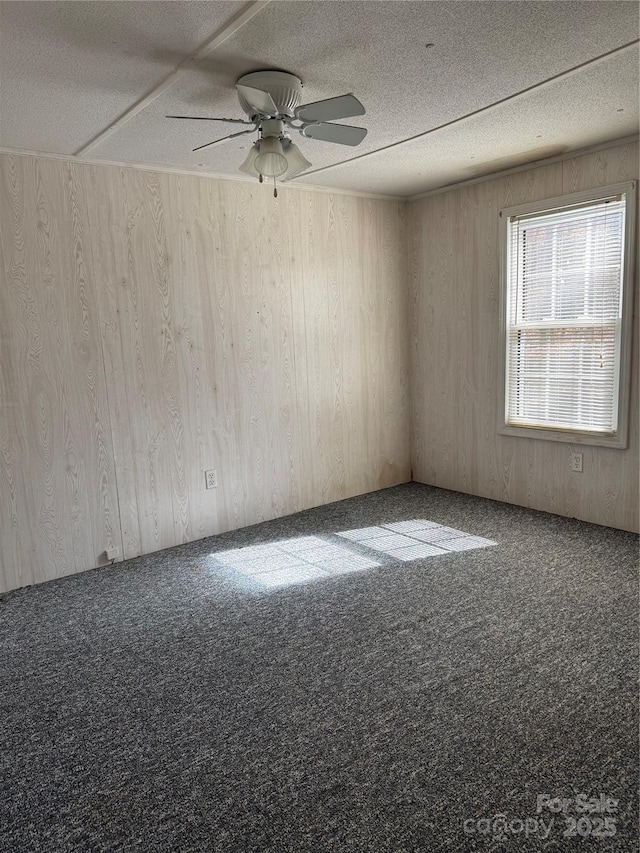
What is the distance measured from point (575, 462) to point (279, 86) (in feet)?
9.60

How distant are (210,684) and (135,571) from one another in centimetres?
133

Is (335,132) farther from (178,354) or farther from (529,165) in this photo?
(529,165)

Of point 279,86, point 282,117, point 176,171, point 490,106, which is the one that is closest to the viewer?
point 279,86

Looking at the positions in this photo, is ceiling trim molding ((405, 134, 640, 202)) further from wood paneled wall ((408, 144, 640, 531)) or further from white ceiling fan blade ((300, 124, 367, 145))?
white ceiling fan blade ((300, 124, 367, 145))

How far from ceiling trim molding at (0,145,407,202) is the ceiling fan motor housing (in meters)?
1.32

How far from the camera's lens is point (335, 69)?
7.36 feet

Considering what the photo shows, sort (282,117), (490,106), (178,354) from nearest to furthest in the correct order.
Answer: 1. (282,117)
2. (490,106)
3. (178,354)

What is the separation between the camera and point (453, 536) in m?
3.82

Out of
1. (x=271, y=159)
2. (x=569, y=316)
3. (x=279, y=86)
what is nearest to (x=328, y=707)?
(x=271, y=159)

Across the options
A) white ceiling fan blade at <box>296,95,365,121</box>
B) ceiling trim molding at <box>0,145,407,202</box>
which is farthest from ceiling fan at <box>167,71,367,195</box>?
ceiling trim molding at <box>0,145,407,202</box>

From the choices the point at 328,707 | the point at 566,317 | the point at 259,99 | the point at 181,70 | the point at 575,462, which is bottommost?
the point at 328,707

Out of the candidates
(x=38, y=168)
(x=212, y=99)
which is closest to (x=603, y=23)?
(x=212, y=99)

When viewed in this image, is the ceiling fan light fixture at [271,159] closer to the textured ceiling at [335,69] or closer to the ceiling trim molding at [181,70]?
the textured ceiling at [335,69]

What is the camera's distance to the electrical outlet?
3.89 m
